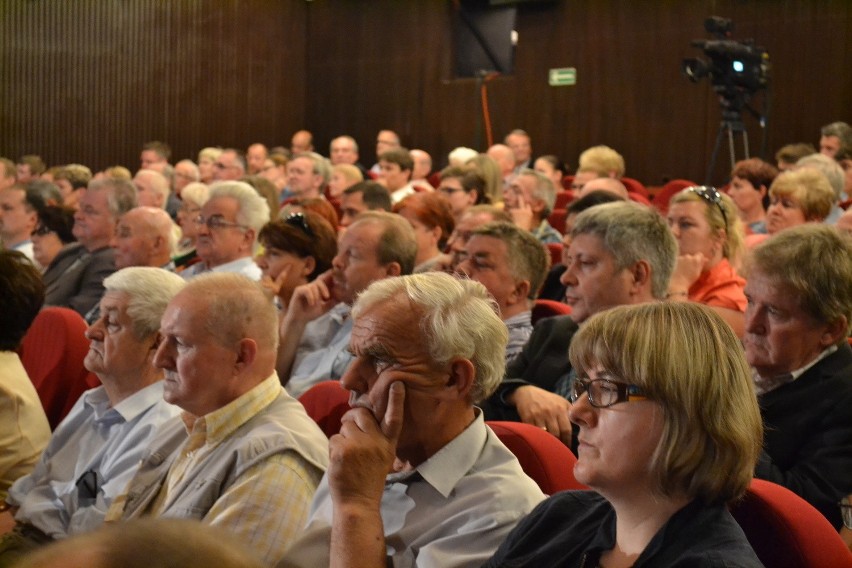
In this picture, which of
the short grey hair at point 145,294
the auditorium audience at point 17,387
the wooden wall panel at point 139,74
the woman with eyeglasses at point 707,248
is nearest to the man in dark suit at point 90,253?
the auditorium audience at point 17,387

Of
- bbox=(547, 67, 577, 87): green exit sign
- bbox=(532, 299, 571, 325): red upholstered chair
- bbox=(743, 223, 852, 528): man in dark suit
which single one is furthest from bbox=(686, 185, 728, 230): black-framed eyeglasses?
bbox=(547, 67, 577, 87): green exit sign

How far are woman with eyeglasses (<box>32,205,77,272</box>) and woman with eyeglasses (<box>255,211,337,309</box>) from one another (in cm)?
239

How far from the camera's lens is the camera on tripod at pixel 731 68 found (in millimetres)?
6941

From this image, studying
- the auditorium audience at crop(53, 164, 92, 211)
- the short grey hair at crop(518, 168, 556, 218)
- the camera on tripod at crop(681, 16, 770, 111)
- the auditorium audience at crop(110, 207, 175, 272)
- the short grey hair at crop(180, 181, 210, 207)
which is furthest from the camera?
the auditorium audience at crop(53, 164, 92, 211)

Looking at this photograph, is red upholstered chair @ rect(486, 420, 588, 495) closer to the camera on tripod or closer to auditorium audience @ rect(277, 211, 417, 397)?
auditorium audience @ rect(277, 211, 417, 397)

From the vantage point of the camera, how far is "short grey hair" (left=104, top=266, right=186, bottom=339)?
2857 mm

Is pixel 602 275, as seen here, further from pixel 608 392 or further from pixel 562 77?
pixel 562 77

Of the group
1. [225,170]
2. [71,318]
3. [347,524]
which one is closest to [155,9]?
[225,170]

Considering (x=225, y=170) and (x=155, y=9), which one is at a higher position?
(x=155, y=9)

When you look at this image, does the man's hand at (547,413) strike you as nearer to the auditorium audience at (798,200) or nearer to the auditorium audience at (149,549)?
the auditorium audience at (149,549)

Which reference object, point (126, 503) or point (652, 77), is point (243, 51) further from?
A: point (126, 503)

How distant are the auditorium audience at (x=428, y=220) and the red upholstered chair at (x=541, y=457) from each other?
8.15 ft

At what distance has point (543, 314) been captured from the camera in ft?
11.6

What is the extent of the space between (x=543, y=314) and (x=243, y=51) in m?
9.20
